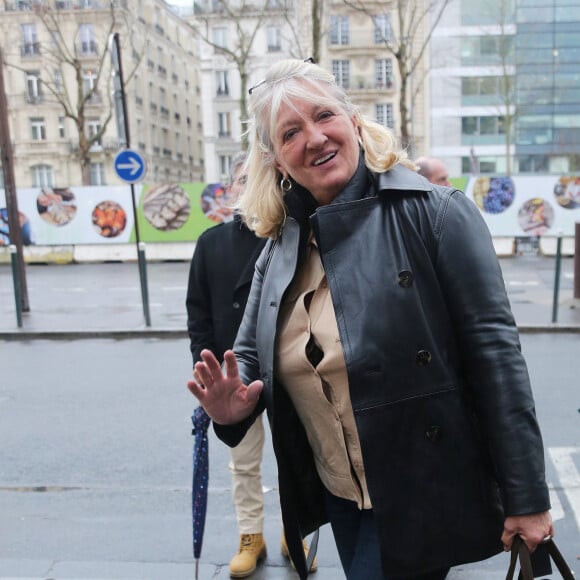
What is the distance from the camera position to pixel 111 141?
44.9 meters

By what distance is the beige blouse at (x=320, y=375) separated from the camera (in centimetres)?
168

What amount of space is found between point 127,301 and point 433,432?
11.4m

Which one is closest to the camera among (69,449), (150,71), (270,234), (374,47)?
(270,234)

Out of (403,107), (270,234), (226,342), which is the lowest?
(226,342)

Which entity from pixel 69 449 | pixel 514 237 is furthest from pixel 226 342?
pixel 514 237

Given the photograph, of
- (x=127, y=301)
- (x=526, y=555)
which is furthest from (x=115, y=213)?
(x=526, y=555)

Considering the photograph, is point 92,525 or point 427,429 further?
point 92,525

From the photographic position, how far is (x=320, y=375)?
5.60ft

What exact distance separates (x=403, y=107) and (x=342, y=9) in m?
22.2

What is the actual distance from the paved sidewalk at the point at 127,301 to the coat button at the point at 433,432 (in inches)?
308

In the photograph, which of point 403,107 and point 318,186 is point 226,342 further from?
point 403,107

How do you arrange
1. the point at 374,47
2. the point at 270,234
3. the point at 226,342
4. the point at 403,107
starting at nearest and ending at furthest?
the point at 270,234, the point at 226,342, the point at 403,107, the point at 374,47

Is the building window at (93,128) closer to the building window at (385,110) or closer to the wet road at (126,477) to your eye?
the building window at (385,110)

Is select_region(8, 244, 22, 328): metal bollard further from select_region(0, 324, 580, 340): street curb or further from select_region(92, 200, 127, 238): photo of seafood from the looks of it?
select_region(92, 200, 127, 238): photo of seafood
